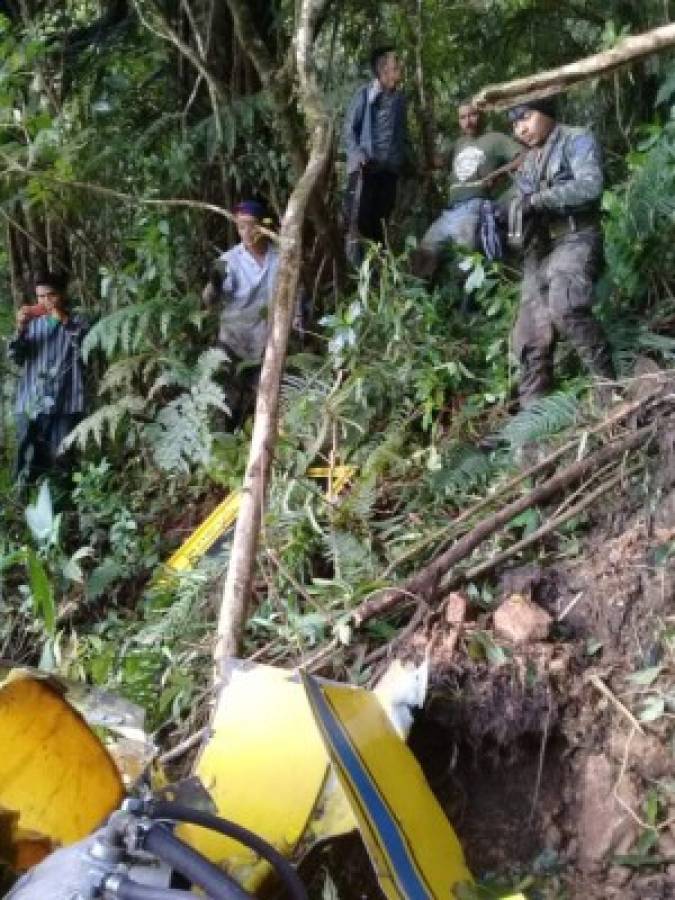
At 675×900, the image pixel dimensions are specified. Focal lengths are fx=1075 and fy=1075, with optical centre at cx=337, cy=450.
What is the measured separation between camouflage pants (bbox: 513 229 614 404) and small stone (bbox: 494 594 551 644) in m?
1.77

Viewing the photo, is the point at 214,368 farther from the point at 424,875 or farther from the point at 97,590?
the point at 424,875

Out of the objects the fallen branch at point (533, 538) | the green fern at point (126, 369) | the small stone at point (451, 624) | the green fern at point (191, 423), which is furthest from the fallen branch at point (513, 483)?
the green fern at point (126, 369)

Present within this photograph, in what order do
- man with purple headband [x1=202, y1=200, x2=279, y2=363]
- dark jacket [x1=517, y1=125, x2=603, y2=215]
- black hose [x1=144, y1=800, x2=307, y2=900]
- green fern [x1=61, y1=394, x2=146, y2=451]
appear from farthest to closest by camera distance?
green fern [x1=61, y1=394, x2=146, y2=451]
man with purple headband [x1=202, y1=200, x2=279, y2=363]
dark jacket [x1=517, y1=125, x2=603, y2=215]
black hose [x1=144, y1=800, x2=307, y2=900]

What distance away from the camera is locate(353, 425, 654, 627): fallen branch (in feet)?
14.7

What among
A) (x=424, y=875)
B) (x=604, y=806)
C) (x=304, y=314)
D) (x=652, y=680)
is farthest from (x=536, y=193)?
(x=424, y=875)

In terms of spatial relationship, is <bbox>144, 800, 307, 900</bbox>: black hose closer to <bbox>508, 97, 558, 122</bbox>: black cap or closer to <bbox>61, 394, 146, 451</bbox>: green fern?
<bbox>508, 97, 558, 122</bbox>: black cap

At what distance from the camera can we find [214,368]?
22.5ft

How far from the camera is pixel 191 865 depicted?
220 cm

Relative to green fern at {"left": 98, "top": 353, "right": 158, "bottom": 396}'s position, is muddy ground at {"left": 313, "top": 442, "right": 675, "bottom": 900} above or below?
below

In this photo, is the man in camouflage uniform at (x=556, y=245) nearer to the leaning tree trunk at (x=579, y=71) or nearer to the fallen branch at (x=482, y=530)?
the fallen branch at (x=482, y=530)

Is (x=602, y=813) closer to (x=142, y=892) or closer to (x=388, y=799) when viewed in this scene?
(x=388, y=799)

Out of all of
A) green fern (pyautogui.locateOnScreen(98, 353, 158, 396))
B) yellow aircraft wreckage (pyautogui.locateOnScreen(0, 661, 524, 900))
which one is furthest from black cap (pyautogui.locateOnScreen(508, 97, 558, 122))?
yellow aircraft wreckage (pyautogui.locateOnScreen(0, 661, 524, 900))

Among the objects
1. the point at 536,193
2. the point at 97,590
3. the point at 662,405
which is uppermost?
the point at 536,193

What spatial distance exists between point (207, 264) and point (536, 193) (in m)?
3.08
